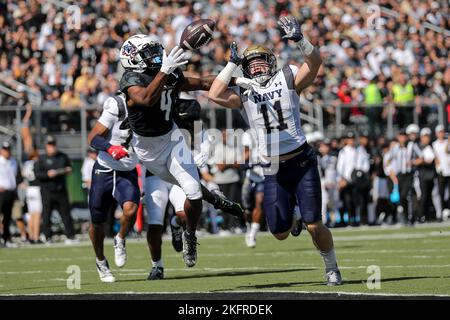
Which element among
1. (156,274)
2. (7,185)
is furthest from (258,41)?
(156,274)

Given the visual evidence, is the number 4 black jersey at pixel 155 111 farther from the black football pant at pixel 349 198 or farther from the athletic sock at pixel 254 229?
the black football pant at pixel 349 198

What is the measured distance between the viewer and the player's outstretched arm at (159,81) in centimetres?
954

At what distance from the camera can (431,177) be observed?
21.2 m

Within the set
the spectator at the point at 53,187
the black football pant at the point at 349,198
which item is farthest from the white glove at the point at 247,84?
the black football pant at the point at 349,198

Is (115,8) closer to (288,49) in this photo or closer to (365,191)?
(288,49)

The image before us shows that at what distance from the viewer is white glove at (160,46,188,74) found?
9.53 metres

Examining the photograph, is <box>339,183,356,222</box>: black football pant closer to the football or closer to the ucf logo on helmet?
the ucf logo on helmet

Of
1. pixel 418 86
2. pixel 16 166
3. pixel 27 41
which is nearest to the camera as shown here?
pixel 16 166

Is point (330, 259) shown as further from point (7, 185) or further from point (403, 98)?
point (403, 98)

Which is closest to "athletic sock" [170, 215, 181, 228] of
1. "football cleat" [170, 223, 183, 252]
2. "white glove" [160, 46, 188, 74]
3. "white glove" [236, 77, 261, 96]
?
"football cleat" [170, 223, 183, 252]

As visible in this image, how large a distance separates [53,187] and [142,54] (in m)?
9.01

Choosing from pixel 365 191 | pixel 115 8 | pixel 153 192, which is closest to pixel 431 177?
pixel 365 191

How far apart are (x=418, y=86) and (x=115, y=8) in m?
6.54

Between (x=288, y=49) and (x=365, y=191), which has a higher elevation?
(x=288, y=49)
